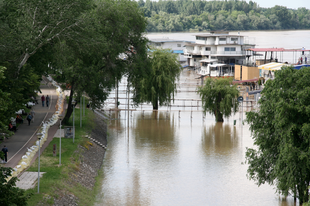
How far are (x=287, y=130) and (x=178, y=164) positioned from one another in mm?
13110

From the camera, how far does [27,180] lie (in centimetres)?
2314

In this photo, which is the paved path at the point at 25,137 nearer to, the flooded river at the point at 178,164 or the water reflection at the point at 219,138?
the flooded river at the point at 178,164

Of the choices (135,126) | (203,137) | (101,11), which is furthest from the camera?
(135,126)

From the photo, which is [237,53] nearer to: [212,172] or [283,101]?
[212,172]

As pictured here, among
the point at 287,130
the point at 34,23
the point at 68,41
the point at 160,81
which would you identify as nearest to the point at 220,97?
the point at 160,81

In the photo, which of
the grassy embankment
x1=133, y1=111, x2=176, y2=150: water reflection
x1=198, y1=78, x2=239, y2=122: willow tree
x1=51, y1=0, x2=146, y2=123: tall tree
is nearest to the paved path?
the grassy embankment

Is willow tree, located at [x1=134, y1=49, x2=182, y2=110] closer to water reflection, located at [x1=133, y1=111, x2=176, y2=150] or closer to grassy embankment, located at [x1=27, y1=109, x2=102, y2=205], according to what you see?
water reflection, located at [x1=133, y1=111, x2=176, y2=150]

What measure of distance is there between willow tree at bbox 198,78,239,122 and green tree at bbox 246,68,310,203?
80.3 feet

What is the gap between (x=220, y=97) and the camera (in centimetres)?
4928

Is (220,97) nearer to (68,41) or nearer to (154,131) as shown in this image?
(154,131)

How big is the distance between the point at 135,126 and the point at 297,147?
27327 mm

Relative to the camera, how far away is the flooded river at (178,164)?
2645 cm

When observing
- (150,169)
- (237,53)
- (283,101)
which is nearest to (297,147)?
(283,101)

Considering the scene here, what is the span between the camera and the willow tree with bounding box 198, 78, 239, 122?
48594mm
